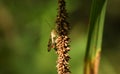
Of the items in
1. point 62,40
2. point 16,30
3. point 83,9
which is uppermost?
point 83,9

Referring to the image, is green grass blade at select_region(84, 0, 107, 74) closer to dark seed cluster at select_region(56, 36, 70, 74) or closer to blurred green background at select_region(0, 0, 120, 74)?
dark seed cluster at select_region(56, 36, 70, 74)

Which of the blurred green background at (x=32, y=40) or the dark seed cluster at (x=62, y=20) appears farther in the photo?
the blurred green background at (x=32, y=40)

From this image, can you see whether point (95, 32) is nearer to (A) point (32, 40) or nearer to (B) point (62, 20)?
(B) point (62, 20)

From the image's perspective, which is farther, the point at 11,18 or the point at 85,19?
the point at 85,19

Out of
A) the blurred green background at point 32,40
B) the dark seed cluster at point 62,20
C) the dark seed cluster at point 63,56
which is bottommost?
the dark seed cluster at point 63,56

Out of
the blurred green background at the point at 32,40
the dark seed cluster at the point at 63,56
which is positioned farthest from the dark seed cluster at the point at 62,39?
the blurred green background at the point at 32,40

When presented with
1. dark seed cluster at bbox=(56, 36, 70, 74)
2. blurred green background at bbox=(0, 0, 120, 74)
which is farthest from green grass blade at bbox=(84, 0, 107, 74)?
blurred green background at bbox=(0, 0, 120, 74)

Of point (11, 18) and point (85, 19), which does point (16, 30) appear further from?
point (85, 19)

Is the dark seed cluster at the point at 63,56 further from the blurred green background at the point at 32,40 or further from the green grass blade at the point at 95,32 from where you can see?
the blurred green background at the point at 32,40

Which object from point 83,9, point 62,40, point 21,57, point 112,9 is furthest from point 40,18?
point 62,40
